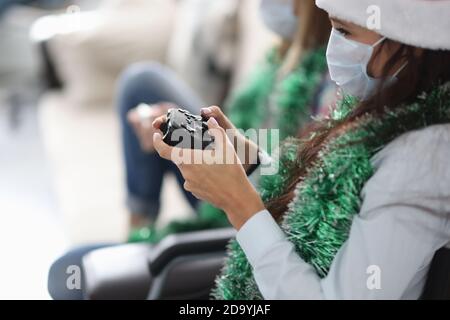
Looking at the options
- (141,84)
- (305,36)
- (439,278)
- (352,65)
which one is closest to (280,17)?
(305,36)

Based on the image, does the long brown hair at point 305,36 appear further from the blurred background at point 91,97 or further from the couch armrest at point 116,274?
the couch armrest at point 116,274

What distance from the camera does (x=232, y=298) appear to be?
2.32ft

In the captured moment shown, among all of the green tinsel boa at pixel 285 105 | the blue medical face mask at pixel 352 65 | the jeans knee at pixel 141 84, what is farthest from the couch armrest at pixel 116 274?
the jeans knee at pixel 141 84

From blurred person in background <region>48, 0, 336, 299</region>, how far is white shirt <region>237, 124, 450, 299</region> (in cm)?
26

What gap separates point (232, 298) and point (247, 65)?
0.85 m

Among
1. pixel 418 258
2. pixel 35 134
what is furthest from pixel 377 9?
pixel 35 134

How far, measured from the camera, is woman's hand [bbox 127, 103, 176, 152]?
1.13 m

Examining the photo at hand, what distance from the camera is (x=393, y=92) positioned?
2.06ft

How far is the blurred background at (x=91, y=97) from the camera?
1.43m

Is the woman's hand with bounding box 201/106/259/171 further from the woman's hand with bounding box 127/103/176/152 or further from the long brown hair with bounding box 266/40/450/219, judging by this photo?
the woman's hand with bounding box 127/103/176/152

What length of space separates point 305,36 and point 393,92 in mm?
393

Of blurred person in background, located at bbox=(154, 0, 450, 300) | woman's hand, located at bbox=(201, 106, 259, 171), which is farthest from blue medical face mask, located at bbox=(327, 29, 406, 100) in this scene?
woman's hand, located at bbox=(201, 106, 259, 171)

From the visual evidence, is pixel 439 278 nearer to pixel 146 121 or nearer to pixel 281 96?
pixel 281 96

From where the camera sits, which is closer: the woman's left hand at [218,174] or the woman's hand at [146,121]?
the woman's left hand at [218,174]
